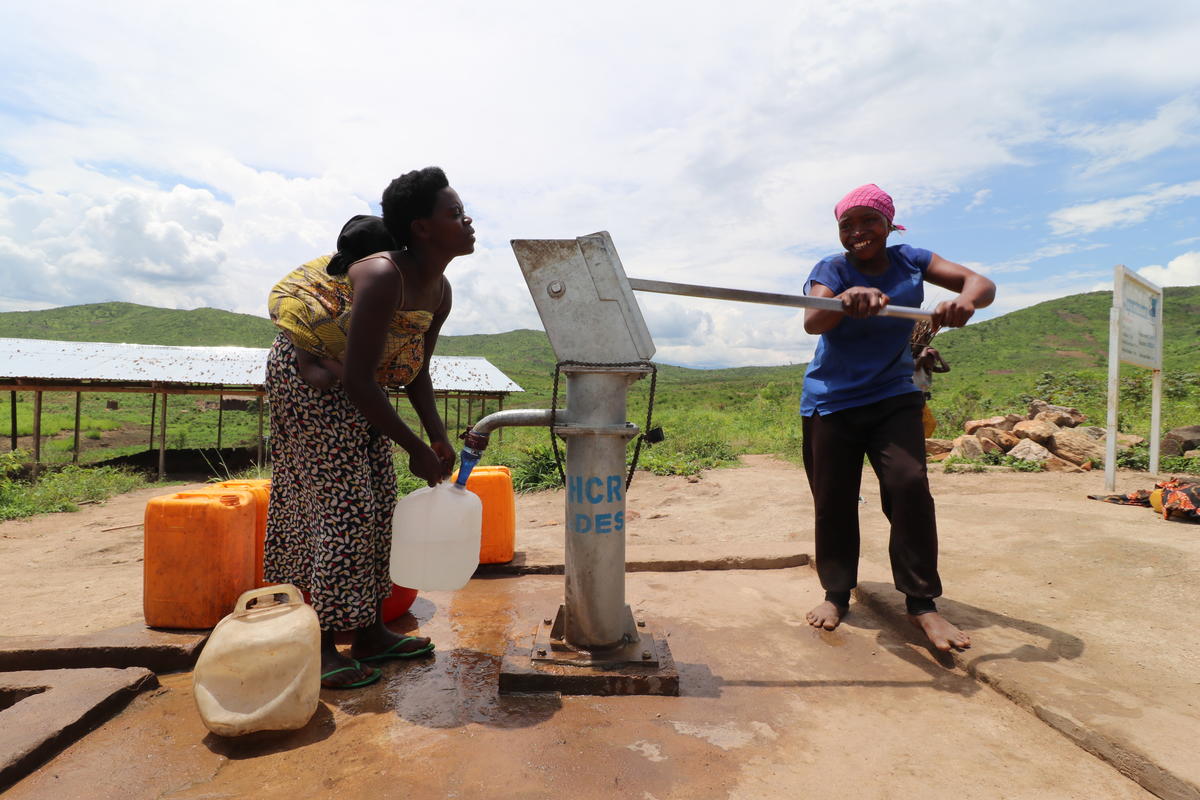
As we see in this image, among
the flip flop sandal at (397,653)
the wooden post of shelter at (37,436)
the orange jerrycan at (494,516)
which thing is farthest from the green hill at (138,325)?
the flip flop sandal at (397,653)

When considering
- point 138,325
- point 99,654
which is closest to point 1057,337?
point 99,654

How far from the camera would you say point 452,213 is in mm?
2043

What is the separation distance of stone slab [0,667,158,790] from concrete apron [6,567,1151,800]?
39 mm

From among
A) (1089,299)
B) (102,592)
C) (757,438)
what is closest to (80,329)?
(757,438)

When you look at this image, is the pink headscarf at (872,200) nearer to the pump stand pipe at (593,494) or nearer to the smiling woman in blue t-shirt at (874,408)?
the smiling woman in blue t-shirt at (874,408)

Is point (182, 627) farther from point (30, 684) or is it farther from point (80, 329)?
point (80, 329)

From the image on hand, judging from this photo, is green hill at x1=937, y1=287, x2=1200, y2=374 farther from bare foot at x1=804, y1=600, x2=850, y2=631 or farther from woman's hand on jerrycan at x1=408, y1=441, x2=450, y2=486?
woman's hand on jerrycan at x1=408, y1=441, x2=450, y2=486

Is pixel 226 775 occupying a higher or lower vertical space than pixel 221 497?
lower

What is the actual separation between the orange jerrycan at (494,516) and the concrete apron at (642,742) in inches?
36.0

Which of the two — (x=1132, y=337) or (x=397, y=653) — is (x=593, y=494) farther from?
(x=1132, y=337)

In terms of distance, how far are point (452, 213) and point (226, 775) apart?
5.09 ft

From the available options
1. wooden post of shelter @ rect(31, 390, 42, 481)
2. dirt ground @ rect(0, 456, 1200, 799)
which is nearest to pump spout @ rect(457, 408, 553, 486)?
dirt ground @ rect(0, 456, 1200, 799)

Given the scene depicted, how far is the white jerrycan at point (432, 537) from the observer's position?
2117 mm

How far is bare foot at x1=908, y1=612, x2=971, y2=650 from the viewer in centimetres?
219
